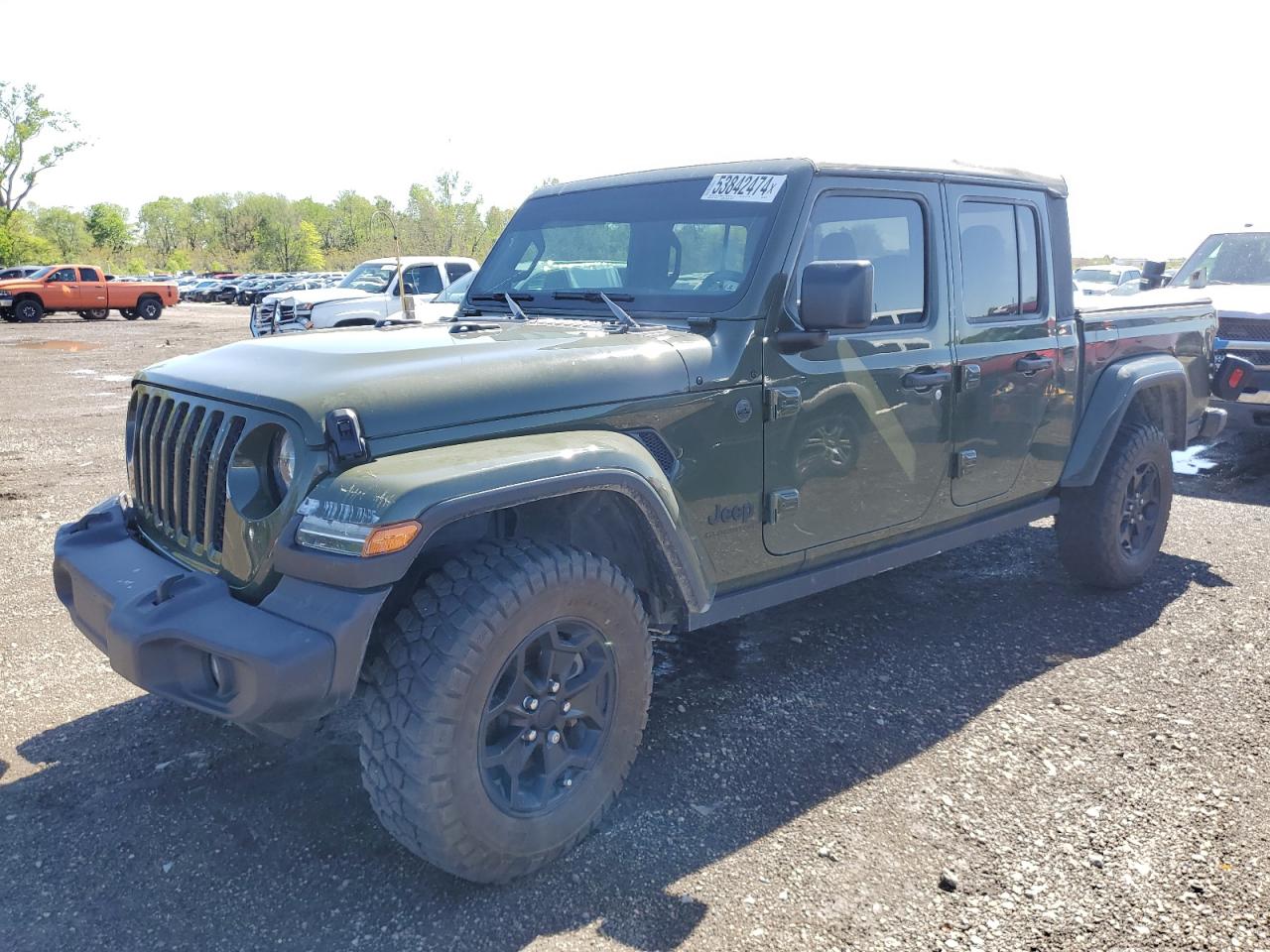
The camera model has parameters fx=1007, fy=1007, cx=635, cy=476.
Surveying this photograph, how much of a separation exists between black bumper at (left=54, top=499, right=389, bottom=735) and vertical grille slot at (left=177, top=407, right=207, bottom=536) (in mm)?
184

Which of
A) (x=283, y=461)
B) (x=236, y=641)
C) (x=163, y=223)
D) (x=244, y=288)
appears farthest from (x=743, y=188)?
(x=163, y=223)

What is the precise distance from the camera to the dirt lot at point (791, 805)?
8.48 ft

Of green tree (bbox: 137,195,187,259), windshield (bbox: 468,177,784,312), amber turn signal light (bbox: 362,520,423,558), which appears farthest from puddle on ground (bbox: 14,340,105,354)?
green tree (bbox: 137,195,187,259)

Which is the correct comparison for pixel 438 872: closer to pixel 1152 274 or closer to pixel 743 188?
pixel 743 188

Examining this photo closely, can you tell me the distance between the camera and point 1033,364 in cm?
425

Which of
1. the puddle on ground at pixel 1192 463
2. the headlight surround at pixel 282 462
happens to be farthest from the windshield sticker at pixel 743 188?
the puddle on ground at pixel 1192 463

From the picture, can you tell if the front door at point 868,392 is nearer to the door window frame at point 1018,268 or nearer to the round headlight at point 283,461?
the door window frame at point 1018,268

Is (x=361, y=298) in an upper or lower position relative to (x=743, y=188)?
upper

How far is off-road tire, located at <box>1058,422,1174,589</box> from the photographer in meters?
4.73

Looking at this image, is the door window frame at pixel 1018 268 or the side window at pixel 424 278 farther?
the side window at pixel 424 278

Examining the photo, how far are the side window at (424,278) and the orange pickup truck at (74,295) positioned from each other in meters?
20.8

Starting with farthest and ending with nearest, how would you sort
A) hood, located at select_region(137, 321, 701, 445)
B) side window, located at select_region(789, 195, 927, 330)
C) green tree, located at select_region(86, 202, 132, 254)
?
1. green tree, located at select_region(86, 202, 132, 254)
2. side window, located at select_region(789, 195, 927, 330)
3. hood, located at select_region(137, 321, 701, 445)

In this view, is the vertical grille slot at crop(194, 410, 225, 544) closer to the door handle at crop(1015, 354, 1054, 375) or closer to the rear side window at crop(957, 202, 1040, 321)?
the rear side window at crop(957, 202, 1040, 321)

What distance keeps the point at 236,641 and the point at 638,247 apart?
2.00 metres
